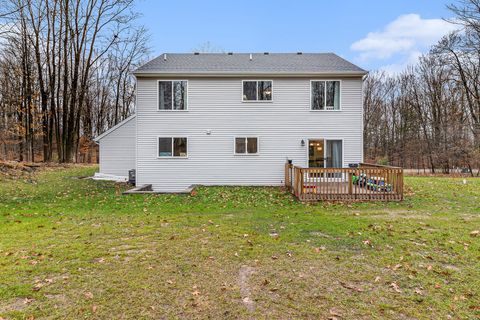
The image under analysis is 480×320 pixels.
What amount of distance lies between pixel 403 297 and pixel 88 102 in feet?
98.8

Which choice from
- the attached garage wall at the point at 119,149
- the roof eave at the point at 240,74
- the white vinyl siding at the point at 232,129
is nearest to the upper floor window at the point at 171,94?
the white vinyl siding at the point at 232,129

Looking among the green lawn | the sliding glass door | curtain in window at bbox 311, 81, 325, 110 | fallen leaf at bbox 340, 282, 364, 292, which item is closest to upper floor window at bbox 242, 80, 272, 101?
curtain in window at bbox 311, 81, 325, 110

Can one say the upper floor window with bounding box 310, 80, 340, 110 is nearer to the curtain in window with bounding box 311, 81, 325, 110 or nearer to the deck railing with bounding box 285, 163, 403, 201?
the curtain in window with bounding box 311, 81, 325, 110

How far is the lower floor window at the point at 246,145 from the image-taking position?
12805mm

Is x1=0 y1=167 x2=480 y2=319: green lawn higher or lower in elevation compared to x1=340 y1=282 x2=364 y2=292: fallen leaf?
higher

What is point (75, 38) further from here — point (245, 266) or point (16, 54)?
point (245, 266)

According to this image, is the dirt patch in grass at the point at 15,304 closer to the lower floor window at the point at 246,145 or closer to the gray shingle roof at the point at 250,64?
the lower floor window at the point at 246,145

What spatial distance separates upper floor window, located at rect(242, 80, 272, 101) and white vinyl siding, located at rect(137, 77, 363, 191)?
0.25 metres

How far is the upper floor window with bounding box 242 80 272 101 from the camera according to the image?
41.8 ft

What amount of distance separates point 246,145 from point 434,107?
74.4ft

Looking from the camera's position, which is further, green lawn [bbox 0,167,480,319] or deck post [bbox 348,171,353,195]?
deck post [bbox 348,171,353,195]

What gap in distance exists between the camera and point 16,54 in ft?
70.9

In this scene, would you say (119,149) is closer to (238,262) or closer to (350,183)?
(350,183)

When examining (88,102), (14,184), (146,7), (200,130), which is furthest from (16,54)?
(200,130)
